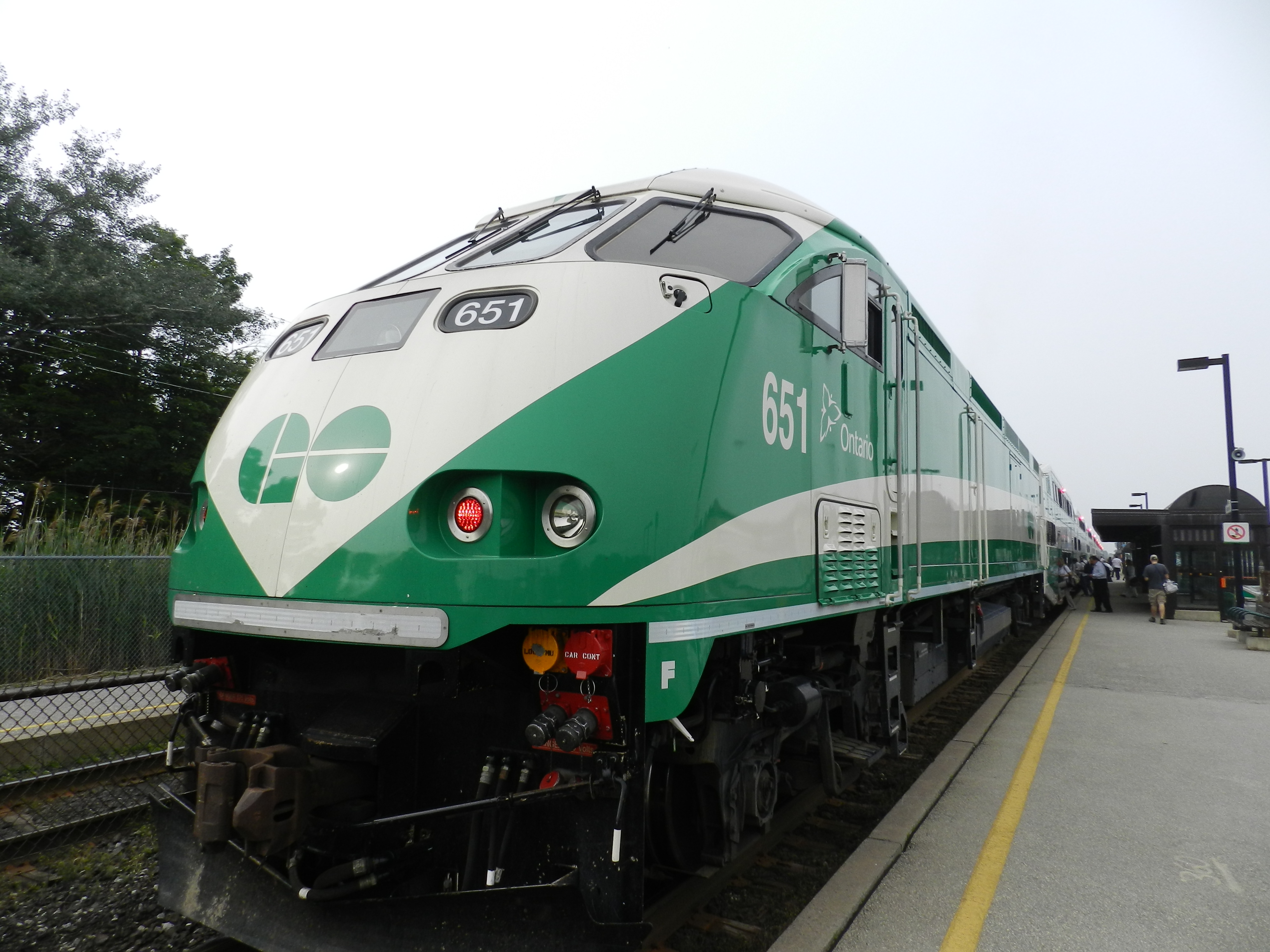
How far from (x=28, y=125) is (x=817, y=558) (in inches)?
764

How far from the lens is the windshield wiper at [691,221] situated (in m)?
3.59

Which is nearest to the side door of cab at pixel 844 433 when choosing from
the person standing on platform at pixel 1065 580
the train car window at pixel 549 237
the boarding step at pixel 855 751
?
the boarding step at pixel 855 751

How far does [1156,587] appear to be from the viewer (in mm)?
19250

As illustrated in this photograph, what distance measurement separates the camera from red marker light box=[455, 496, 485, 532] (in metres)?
2.75

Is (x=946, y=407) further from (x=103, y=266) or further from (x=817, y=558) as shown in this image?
(x=103, y=266)

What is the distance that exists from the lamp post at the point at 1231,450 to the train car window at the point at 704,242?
56.7 feet

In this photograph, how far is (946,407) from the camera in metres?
7.12

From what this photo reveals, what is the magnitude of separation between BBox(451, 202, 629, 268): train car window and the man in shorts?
19317mm

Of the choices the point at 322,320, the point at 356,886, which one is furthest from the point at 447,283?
the point at 356,886

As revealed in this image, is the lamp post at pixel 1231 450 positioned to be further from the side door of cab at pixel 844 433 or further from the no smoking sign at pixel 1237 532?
the side door of cab at pixel 844 433

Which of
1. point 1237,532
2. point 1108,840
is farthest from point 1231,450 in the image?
point 1108,840

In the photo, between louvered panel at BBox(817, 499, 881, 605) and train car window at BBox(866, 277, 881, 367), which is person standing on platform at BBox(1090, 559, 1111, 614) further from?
louvered panel at BBox(817, 499, 881, 605)

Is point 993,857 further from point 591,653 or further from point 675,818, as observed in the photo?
point 591,653

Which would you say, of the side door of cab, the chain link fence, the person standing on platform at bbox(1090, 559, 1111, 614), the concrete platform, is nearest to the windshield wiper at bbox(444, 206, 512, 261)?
the side door of cab
